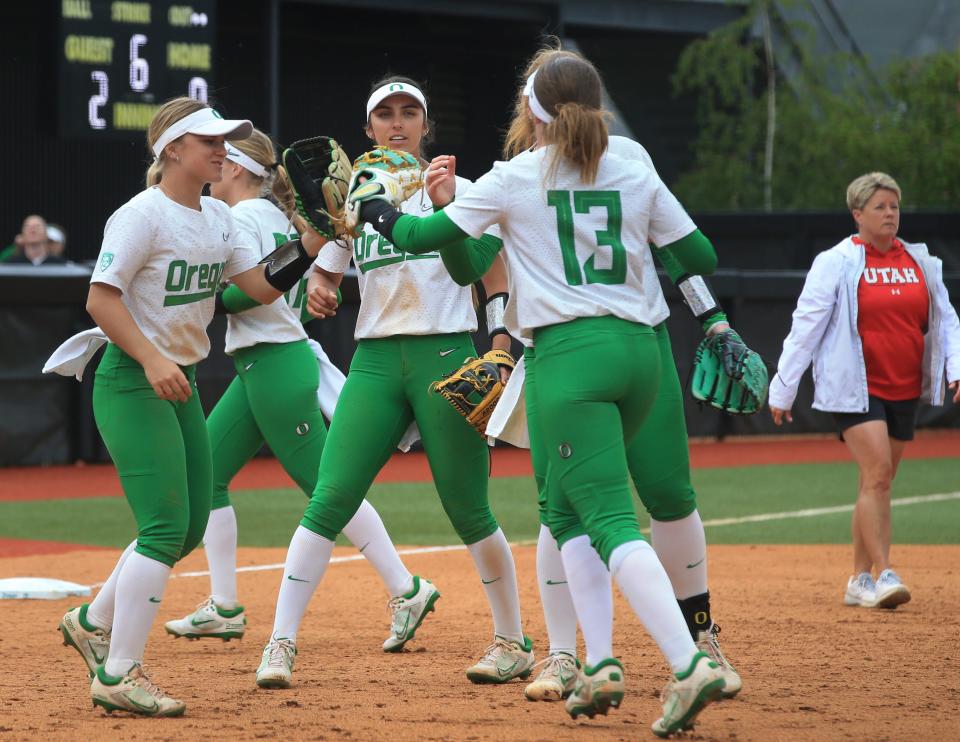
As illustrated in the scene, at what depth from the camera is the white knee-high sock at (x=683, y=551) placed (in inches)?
197

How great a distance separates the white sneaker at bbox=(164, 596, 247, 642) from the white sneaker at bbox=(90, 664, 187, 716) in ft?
5.09

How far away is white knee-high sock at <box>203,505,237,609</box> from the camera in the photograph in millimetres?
6387

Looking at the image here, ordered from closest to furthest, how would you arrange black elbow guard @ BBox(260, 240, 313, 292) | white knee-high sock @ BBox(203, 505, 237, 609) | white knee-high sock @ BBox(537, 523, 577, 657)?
white knee-high sock @ BBox(537, 523, 577, 657), black elbow guard @ BBox(260, 240, 313, 292), white knee-high sock @ BBox(203, 505, 237, 609)

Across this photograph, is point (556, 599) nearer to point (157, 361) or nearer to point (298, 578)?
point (298, 578)

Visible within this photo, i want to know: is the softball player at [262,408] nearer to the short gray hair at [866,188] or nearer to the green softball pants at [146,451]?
the green softball pants at [146,451]

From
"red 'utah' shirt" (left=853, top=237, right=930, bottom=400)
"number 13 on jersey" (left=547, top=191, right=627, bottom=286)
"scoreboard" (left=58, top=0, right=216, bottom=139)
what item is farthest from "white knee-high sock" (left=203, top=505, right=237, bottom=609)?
"scoreboard" (left=58, top=0, right=216, bottom=139)

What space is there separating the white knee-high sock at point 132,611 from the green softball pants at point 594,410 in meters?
1.40

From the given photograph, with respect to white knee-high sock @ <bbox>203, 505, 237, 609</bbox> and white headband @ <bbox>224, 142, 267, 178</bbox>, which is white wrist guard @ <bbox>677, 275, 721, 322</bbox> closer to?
white headband @ <bbox>224, 142, 267, 178</bbox>

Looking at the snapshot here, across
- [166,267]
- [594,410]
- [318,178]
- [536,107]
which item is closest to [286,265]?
[318,178]

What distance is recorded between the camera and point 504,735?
4.33 m

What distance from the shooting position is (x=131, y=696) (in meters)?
4.64

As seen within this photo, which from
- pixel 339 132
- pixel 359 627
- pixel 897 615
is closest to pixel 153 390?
pixel 359 627

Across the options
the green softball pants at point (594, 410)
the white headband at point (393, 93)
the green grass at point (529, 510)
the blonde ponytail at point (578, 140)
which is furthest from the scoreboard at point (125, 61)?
the green softball pants at point (594, 410)

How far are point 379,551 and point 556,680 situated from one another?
1568mm
